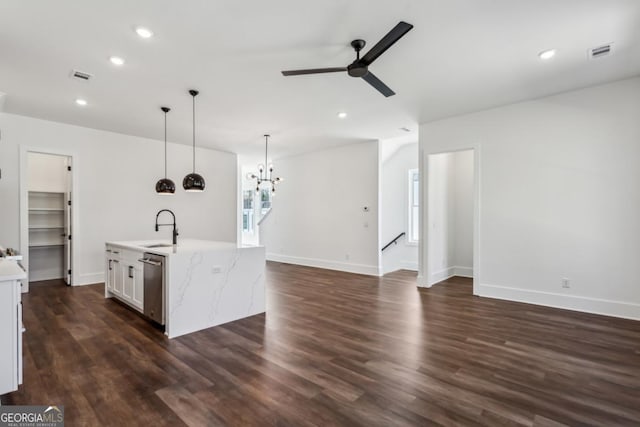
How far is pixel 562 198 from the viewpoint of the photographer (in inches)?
167

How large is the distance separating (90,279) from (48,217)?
1687mm

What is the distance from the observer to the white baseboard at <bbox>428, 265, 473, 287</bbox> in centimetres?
604

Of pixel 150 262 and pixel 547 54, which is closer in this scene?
pixel 547 54

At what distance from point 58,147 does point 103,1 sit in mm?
4331

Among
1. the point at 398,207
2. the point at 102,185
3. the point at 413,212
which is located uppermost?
the point at 102,185

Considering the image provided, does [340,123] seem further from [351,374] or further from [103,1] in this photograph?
[351,374]

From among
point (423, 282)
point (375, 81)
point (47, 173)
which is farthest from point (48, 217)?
point (423, 282)

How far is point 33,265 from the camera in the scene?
5.96 meters

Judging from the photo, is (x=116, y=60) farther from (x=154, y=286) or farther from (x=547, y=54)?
(x=547, y=54)

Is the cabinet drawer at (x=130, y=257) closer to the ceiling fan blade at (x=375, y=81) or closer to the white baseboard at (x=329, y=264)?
the ceiling fan blade at (x=375, y=81)

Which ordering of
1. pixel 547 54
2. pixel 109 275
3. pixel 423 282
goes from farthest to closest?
pixel 423 282
pixel 109 275
pixel 547 54

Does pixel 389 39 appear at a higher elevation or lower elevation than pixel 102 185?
higher

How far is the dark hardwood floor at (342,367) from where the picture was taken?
203cm

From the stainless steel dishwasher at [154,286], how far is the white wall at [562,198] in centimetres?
458
